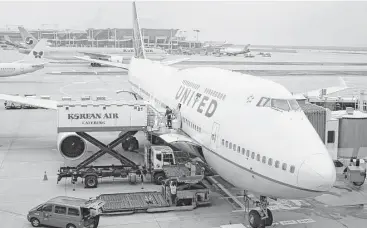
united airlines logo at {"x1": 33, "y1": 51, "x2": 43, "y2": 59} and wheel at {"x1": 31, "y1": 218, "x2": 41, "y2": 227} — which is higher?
united airlines logo at {"x1": 33, "y1": 51, "x2": 43, "y2": 59}

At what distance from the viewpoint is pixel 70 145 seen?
25.7 meters

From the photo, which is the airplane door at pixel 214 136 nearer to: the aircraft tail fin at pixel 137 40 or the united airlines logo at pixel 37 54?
the aircraft tail fin at pixel 137 40

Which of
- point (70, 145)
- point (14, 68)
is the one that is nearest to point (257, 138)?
point (70, 145)

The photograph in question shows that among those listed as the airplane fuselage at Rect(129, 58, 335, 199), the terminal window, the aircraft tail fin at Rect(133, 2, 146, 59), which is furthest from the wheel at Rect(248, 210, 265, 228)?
the aircraft tail fin at Rect(133, 2, 146, 59)

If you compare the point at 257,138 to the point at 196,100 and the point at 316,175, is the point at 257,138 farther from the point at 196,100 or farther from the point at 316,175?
the point at 196,100

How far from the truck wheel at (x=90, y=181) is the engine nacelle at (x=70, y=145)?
136 inches

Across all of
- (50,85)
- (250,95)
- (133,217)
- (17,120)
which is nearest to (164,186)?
(133,217)

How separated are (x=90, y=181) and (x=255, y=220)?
358 inches

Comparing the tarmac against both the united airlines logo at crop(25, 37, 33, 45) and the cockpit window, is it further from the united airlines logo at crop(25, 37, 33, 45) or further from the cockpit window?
the united airlines logo at crop(25, 37, 33, 45)

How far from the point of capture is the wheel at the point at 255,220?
16.5 metres

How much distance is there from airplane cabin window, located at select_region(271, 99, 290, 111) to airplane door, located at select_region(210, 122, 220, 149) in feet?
8.87

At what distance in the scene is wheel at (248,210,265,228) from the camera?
16.5 metres

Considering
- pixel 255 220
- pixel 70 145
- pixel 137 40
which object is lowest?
pixel 255 220

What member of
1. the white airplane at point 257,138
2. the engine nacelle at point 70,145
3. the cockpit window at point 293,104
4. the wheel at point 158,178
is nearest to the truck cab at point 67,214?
the white airplane at point 257,138
